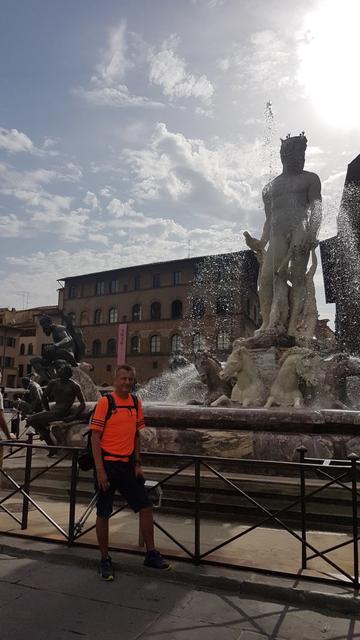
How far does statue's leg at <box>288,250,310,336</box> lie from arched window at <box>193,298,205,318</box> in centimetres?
4141

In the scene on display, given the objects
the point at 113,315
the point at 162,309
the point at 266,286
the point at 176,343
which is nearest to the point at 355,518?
the point at 266,286

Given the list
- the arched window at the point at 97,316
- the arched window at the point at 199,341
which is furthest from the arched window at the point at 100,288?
the arched window at the point at 199,341

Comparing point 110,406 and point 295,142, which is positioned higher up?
point 295,142

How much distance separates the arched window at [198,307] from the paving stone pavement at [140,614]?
49.3m

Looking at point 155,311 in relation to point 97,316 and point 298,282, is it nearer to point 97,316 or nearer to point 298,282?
point 97,316

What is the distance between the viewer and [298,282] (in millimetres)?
11477

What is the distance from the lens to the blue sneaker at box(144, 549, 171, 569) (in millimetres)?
3982

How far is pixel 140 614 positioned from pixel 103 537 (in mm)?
835

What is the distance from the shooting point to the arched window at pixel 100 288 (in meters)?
60.2

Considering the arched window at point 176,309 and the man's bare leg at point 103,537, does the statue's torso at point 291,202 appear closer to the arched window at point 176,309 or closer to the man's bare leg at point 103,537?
the man's bare leg at point 103,537

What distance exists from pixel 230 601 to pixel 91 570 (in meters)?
1.25

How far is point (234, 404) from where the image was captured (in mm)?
9656

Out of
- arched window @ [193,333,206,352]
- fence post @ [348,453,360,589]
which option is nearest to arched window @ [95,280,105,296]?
arched window @ [193,333,206,352]

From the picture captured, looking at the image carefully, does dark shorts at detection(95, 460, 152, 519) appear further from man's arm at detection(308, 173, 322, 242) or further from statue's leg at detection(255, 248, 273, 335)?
man's arm at detection(308, 173, 322, 242)
